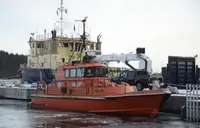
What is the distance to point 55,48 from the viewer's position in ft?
95.7

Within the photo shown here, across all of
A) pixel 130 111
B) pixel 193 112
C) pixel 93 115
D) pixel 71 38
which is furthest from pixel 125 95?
pixel 71 38

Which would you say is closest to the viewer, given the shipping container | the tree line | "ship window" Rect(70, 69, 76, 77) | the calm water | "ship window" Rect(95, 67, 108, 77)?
the calm water

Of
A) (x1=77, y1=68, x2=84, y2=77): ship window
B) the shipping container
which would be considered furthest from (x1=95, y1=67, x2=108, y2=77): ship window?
the shipping container

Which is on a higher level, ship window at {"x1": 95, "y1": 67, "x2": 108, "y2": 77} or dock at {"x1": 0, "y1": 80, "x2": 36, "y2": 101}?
ship window at {"x1": 95, "y1": 67, "x2": 108, "y2": 77}

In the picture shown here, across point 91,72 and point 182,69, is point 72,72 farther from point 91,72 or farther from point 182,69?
point 182,69

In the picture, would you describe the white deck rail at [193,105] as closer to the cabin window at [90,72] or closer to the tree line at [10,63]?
the cabin window at [90,72]

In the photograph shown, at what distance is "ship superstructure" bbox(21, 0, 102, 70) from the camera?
28.2 meters

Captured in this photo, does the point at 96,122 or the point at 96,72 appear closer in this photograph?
the point at 96,122

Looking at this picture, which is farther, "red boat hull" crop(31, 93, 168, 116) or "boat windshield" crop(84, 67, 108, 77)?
"boat windshield" crop(84, 67, 108, 77)

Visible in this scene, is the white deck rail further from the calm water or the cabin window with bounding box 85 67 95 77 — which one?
the cabin window with bounding box 85 67 95 77

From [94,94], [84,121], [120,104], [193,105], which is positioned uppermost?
[94,94]

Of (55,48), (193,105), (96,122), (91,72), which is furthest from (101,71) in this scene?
(55,48)

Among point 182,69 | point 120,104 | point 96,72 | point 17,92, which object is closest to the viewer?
point 120,104

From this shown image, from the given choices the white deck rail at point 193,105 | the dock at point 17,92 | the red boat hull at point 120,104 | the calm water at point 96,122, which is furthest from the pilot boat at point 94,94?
the dock at point 17,92
